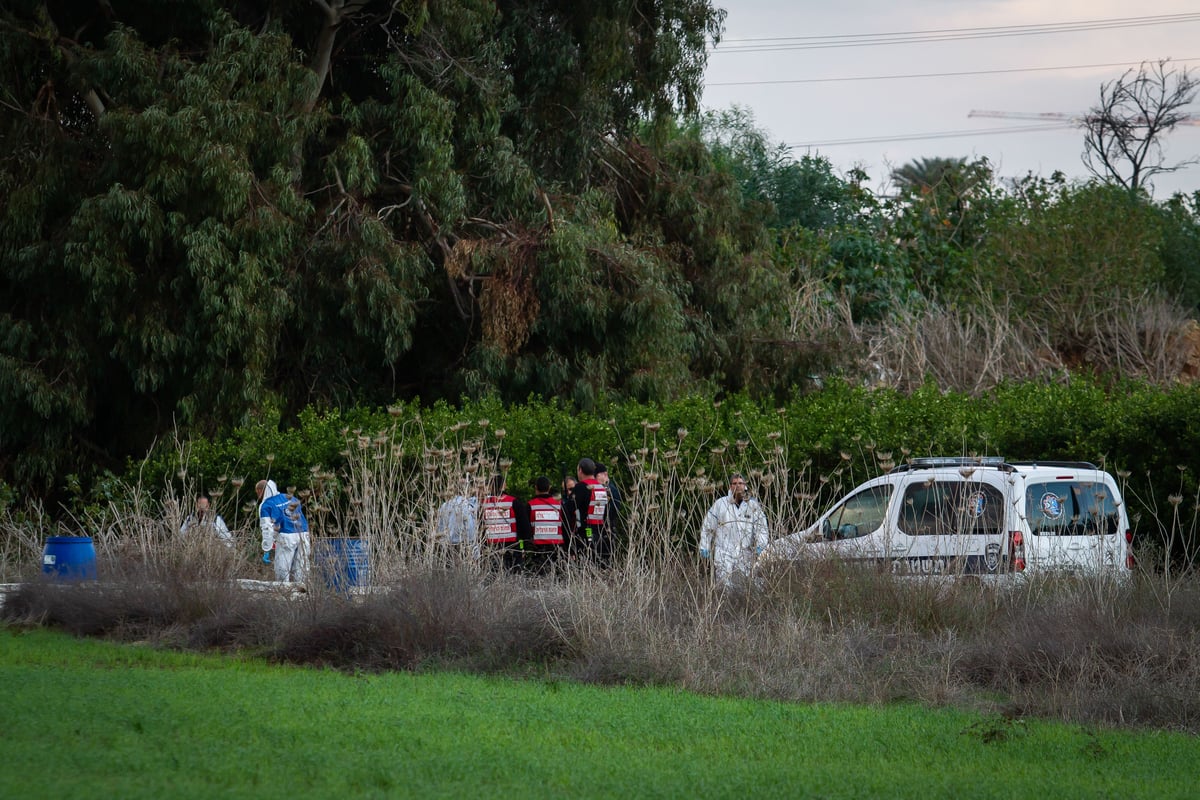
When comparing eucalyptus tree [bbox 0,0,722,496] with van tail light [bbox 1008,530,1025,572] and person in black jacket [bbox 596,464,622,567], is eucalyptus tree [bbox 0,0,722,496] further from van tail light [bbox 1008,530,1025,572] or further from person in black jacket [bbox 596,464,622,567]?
van tail light [bbox 1008,530,1025,572]

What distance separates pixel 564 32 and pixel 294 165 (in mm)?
5255

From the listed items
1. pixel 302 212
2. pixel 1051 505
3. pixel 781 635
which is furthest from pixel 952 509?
pixel 302 212

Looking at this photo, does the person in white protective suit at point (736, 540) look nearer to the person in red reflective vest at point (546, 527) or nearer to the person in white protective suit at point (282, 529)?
the person in red reflective vest at point (546, 527)

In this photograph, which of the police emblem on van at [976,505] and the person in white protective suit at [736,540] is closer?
the person in white protective suit at [736,540]

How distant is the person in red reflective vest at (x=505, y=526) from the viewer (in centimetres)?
1162

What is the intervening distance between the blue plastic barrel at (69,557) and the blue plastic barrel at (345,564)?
2.89m

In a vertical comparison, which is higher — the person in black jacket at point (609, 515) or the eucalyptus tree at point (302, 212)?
the eucalyptus tree at point (302, 212)

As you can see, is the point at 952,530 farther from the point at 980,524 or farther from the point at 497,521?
the point at 497,521

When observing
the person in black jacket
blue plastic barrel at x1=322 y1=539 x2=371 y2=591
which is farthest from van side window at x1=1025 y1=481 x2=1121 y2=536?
blue plastic barrel at x1=322 y1=539 x2=371 y2=591

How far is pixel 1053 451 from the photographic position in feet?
46.9

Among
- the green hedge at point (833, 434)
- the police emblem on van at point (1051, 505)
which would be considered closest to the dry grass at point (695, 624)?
the police emblem on van at point (1051, 505)

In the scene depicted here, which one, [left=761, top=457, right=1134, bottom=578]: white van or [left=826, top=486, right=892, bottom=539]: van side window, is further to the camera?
[left=826, top=486, right=892, bottom=539]: van side window

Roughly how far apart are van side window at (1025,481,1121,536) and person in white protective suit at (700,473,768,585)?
7.88 feet

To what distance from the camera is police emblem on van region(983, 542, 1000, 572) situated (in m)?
10.9
